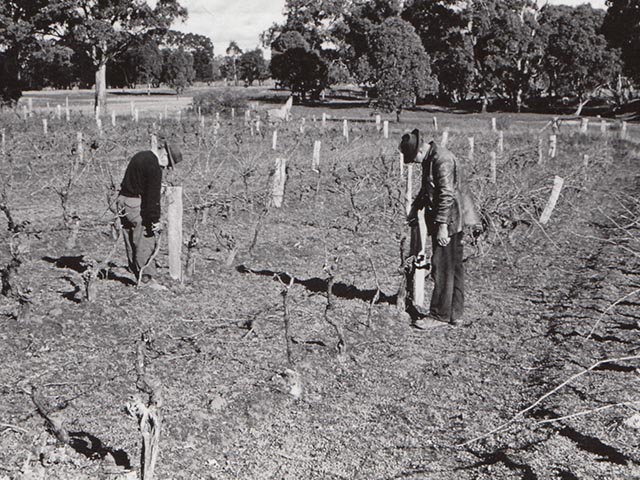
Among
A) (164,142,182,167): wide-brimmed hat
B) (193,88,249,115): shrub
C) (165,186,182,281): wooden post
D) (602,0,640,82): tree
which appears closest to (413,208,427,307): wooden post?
(164,142,182,167): wide-brimmed hat

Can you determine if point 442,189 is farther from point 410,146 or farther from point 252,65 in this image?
point 252,65

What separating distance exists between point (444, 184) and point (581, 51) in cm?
4274

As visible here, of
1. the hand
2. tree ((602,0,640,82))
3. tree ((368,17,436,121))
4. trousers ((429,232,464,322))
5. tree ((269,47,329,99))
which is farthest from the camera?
tree ((269,47,329,99))

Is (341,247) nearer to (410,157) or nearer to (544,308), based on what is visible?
(544,308)

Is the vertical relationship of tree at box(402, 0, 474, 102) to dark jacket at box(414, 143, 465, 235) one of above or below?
above

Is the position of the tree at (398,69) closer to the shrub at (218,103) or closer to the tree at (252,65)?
the shrub at (218,103)

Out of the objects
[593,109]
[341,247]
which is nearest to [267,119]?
[341,247]

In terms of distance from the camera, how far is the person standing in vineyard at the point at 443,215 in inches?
231

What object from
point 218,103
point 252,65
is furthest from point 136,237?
point 252,65

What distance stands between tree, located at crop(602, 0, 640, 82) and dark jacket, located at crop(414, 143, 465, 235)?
142ft

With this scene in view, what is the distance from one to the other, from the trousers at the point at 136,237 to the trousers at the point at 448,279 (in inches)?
110

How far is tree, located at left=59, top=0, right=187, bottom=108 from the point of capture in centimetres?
3481

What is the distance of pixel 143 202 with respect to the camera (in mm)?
6730

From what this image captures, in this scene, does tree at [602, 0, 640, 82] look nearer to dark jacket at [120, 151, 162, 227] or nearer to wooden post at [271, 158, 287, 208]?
wooden post at [271, 158, 287, 208]
